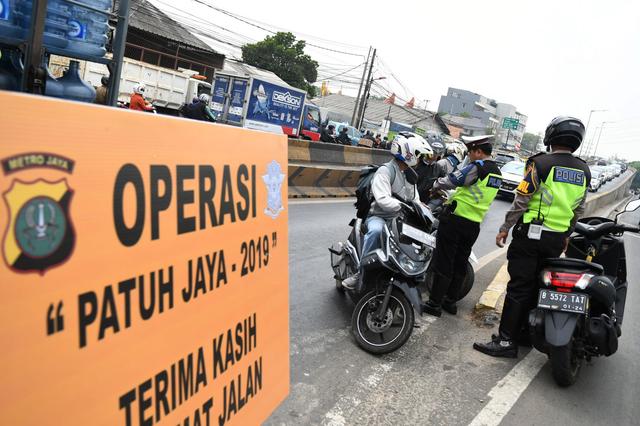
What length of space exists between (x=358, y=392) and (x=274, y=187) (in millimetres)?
1911

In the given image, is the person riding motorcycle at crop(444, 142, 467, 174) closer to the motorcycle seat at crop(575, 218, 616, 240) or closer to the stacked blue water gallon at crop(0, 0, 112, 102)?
the motorcycle seat at crop(575, 218, 616, 240)

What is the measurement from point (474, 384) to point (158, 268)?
10.2ft

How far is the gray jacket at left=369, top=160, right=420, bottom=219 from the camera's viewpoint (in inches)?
163

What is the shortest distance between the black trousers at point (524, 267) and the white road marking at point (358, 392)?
0.91 m

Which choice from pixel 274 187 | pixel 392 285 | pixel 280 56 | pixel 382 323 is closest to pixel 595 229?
pixel 392 285

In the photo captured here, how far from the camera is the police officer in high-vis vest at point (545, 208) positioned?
3910mm

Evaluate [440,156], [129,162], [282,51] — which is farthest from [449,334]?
[282,51]

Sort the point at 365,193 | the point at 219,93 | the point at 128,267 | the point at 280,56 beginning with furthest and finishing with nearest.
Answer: the point at 280,56
the point at 219,93
the point at 365,193
the point at 128,267

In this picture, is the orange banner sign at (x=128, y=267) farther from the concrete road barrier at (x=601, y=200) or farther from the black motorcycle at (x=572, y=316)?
the concrete road barrier at (x=601, y=200)

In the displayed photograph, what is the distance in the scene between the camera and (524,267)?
4.02 meters

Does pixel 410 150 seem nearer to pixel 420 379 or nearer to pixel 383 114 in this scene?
pixel 420 379

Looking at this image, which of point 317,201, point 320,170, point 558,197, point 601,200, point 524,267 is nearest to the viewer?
point 558,197

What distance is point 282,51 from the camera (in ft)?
164

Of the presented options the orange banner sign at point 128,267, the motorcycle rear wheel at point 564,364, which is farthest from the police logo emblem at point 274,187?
the motorcycle rear wheel at point 564,364
